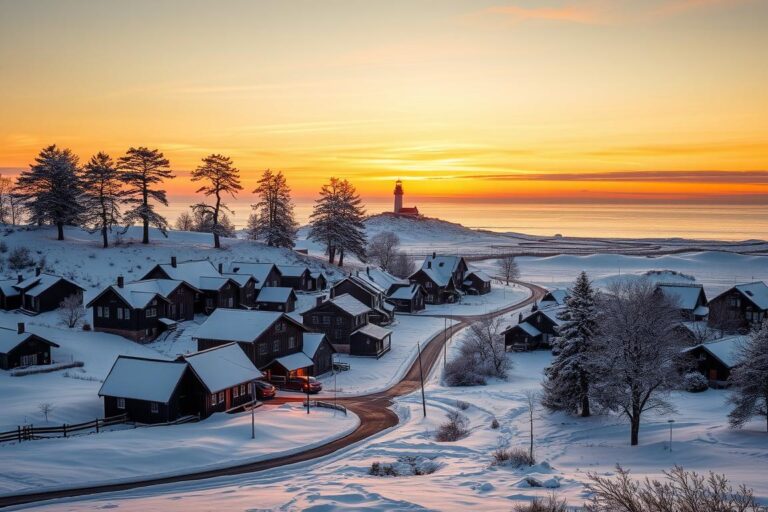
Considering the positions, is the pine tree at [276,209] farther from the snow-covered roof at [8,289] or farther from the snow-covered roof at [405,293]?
the snow-covered roof at [8,289]

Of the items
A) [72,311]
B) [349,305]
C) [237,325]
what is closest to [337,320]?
[349,305]

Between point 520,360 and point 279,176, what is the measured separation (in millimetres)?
52580

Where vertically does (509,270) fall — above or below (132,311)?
above

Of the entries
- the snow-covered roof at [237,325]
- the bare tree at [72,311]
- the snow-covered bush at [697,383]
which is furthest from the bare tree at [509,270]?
the bare tree at [72,311]

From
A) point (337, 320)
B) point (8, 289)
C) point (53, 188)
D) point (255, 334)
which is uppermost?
point (53, 188)

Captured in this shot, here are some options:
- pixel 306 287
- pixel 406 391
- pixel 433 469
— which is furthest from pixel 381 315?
pixel 433 469

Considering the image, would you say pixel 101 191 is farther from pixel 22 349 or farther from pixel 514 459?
pixel 514 459

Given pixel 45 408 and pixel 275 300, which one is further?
pixel 275 300

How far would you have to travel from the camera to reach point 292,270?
80.2 meters

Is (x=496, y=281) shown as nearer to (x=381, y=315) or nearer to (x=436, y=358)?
(x=381, y=315)

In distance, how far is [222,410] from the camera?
38094mm

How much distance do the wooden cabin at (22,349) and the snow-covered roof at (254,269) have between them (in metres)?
30.2

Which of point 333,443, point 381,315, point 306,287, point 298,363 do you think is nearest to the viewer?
point 333,443

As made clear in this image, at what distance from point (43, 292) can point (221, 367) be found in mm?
30605
